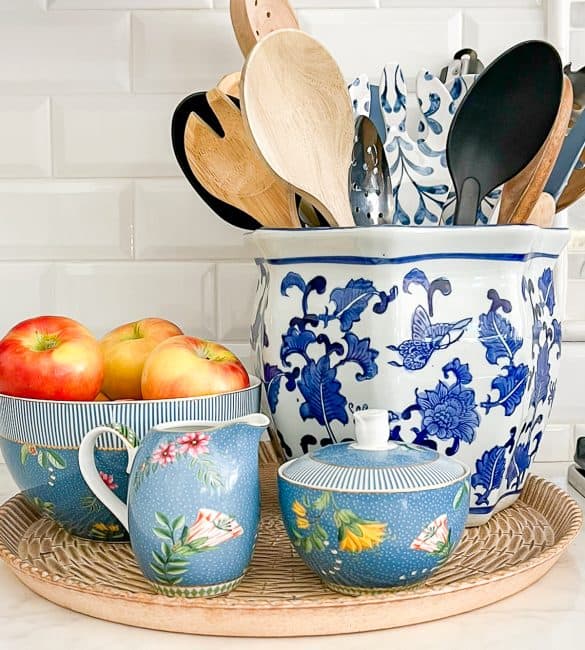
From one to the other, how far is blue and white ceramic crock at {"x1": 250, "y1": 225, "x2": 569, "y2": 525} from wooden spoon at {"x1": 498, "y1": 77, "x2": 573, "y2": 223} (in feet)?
0.12

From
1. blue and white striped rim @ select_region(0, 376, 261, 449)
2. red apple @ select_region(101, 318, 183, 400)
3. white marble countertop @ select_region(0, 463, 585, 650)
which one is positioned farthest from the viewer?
red apple @ select_region(101, 318, 183, 400)

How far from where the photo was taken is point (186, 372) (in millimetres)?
690

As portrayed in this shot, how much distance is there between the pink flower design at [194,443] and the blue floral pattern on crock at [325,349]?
0.49 feet

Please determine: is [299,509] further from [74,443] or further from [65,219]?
[65,219]

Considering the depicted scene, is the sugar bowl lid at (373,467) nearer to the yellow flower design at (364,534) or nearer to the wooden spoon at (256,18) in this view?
the yellow flower design at (364,534)

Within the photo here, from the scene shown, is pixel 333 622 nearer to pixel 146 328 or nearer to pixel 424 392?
pixel 424 392

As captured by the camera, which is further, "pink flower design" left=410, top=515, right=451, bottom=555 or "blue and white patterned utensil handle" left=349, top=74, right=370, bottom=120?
"blue and white patterned utensil handle" left=349, top=74, right=370, bottom=120

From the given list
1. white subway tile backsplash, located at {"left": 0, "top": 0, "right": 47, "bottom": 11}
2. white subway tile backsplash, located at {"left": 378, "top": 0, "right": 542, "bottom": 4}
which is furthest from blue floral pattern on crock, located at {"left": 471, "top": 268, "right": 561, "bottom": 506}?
white subway tile backsplash, located at {"left": 0, "top": 0, "right": 47, "bottom": 11}

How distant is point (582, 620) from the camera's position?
1.82 ft

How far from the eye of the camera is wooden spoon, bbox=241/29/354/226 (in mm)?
683

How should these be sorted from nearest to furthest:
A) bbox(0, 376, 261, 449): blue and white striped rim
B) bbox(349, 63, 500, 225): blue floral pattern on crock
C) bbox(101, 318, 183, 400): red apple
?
bbox(0, 376, 261, 449): blue and white striped rim < bbox(101, 318, 183, 400): red apple < bbox(349, 63, 500, 225): blue floral pattern on crock

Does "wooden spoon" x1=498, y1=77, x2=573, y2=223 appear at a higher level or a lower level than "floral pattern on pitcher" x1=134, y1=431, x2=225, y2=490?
higher

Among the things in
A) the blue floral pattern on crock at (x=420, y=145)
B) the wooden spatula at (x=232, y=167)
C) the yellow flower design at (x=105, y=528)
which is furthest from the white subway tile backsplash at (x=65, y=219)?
the yellow flower design at (x=105, y=528)

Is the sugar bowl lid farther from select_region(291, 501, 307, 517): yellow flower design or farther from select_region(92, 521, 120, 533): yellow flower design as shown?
select_region(92, 521, 120, 533): yellow flower design
